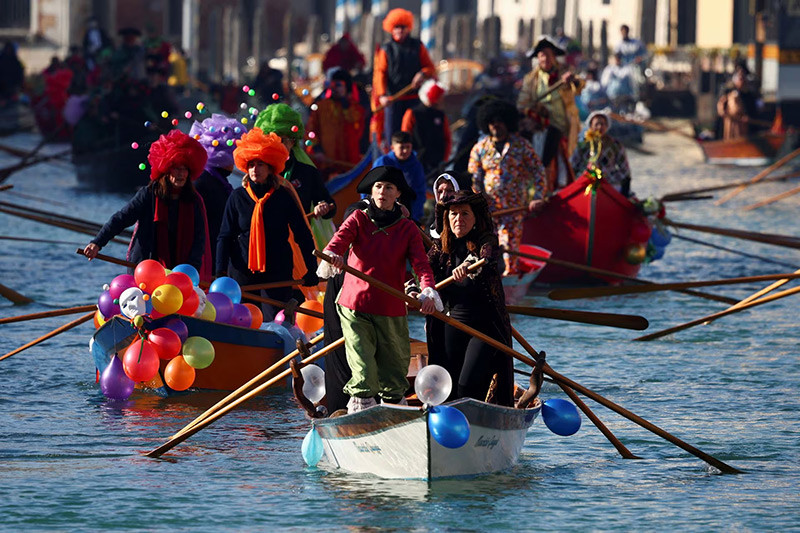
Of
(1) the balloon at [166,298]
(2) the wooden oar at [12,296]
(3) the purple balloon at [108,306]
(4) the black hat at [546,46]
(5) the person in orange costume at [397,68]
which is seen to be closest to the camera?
(1) the balloon at [166,298]

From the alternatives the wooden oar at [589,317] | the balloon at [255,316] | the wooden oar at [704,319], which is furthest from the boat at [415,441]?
the wooden oar at [704,319]

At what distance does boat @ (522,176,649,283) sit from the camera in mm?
16469

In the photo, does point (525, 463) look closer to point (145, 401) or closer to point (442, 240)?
point (442, 240)

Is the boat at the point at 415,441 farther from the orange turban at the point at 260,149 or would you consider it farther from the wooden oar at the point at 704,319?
the wooden oar at the point at 704,319

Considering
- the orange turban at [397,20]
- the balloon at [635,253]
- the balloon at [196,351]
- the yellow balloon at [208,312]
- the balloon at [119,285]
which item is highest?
the orange turban at [397,20]

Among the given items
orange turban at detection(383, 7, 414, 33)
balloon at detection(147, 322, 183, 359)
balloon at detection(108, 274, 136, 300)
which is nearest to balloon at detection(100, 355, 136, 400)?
balloon at detection(147, 322, 183, 359)

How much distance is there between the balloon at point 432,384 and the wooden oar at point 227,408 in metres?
0.67

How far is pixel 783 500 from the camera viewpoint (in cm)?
926

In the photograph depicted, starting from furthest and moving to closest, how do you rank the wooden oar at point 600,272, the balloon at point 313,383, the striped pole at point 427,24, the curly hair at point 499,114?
the striped pole at point 427,24
the curly hair at point 499,114
the wooden oar at point 600,272
the balloon at point 313,383

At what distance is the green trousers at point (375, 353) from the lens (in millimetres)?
9086

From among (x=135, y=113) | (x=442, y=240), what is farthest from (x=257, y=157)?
(x=135, y=113)

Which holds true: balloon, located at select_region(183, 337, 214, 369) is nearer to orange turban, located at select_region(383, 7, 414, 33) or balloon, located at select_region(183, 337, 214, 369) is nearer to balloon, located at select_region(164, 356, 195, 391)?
balloon, located at select_region(164, 356, 195, 391)

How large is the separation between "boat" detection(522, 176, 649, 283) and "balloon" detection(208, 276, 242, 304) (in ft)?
18.8

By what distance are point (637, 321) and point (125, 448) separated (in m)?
2.78
